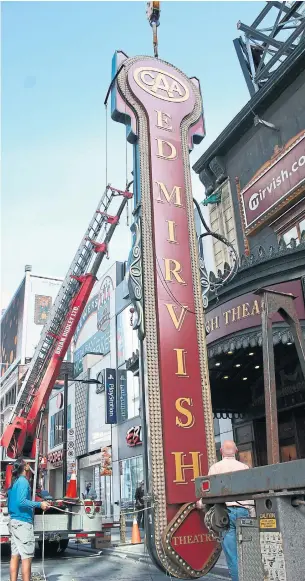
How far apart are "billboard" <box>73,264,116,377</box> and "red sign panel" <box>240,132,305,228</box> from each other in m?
20.3

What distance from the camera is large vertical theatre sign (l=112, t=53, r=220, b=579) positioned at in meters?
7.54

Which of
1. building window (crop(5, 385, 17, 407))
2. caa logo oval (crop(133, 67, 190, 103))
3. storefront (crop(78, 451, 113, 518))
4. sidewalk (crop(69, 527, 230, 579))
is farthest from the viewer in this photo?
building window (crop(5, 385, 17, 407))

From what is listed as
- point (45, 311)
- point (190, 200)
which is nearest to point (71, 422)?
point (45, 311)

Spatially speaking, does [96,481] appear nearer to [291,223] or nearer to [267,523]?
[291,223]

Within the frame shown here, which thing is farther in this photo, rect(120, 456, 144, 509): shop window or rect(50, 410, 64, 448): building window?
rect(50, 410, 64, 448): building window

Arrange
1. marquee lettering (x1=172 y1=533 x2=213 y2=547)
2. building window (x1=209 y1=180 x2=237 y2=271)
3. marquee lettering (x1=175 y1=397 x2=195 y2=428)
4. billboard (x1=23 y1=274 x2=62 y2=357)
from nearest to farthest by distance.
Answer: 1. marquee lettering (x1=172 y1=533 x2=213 y2=547)
2. marquee lettering (x1=175 y1=397 x2=195 y2=428)
3. building window (x1=209 y1=180 x2=237 y2=271)
4. billboard (x1=23 y1=274 x2=62 y2=357)

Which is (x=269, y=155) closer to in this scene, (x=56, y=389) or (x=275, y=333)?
(x=275, y=333)

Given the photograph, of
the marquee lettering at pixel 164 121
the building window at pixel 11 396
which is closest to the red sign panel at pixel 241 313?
the marquee lettering at pixel 164 121

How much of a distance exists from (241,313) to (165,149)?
4441mm

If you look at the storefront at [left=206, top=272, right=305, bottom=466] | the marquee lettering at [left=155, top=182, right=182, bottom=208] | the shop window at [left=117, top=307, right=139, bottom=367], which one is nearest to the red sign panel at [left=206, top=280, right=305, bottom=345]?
the storefront at [left=206, top=272, right=305, bottom=466]

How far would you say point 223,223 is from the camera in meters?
19.6

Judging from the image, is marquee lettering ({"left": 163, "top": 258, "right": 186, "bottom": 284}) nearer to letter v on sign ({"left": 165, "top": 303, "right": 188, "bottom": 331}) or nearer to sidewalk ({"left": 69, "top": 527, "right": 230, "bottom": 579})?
letter v on sign ({"left": 165, "top": 303, "right": 188, "bottom": 331})

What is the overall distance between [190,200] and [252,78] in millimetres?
12800

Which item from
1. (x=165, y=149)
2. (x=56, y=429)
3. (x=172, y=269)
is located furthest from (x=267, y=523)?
(x=56, y=429)
